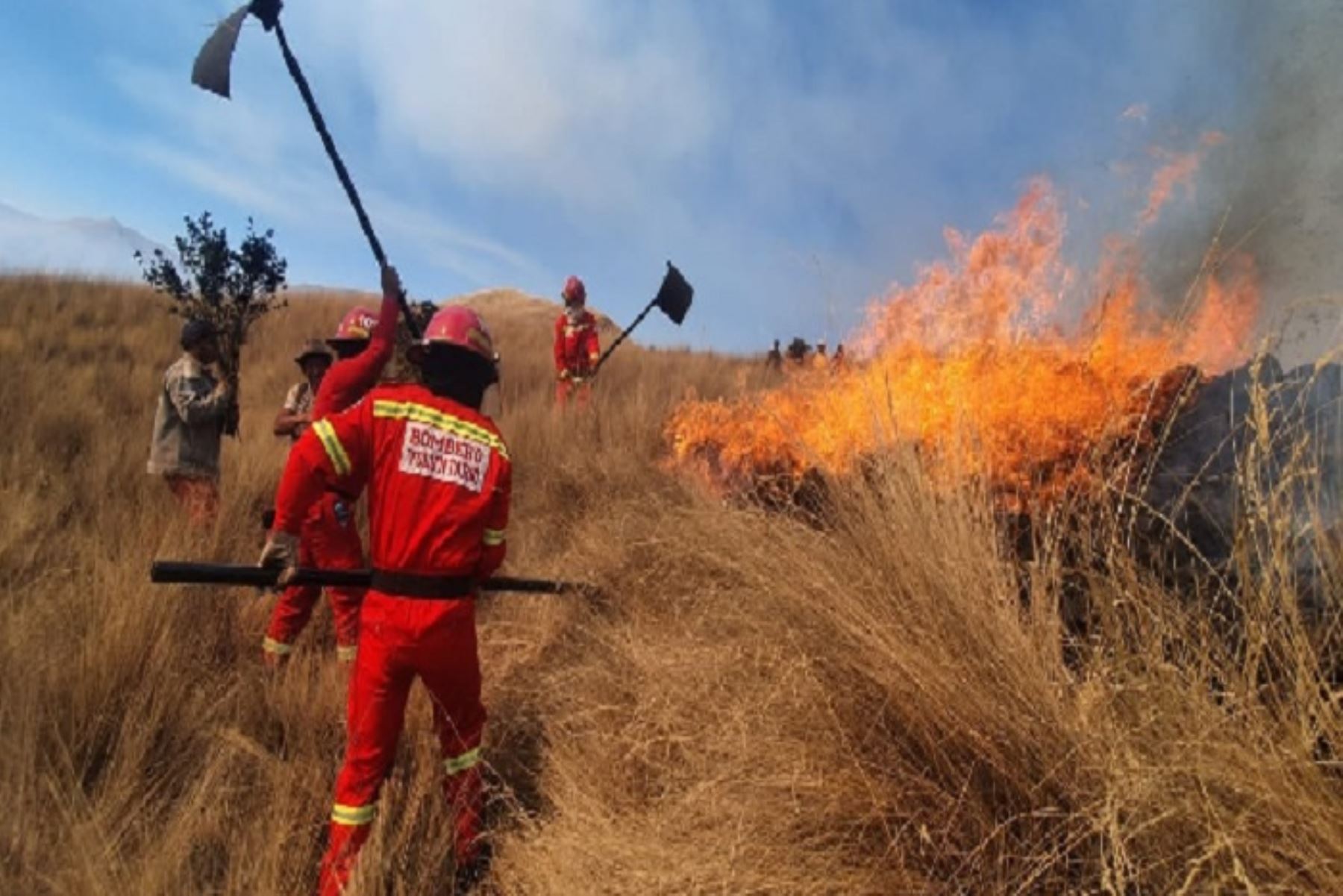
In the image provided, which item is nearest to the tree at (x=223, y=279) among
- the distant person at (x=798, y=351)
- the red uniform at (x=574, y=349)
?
the red uniform at (x=574, y=349)

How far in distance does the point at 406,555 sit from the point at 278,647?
1909 millimetres

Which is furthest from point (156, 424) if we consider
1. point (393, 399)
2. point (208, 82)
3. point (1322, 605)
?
point (1322, 605)

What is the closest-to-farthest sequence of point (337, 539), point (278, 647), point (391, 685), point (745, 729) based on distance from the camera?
point (745, 729) < point (391, 685) < point (278, 647) < point (337, 539)

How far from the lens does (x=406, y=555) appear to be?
2.86 metres

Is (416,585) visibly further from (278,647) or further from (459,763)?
(278,647)

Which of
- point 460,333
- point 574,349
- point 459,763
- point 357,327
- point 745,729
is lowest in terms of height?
point 459,763

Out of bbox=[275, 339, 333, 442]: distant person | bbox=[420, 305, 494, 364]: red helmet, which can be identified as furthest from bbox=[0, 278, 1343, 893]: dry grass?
bbox=[420, 305, 494, 364]: red helmet

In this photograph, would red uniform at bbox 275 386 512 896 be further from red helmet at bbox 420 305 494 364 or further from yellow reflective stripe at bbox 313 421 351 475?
red helmet at bbox 420 305 494 364

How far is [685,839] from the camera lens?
237 cm

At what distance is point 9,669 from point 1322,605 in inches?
191

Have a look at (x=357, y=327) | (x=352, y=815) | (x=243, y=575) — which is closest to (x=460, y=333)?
(x=243, y=575)

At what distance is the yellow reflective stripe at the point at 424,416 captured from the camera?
2924 mm

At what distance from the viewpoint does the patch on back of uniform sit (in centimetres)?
290

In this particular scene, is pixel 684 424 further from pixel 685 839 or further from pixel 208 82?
pixel 685 839
